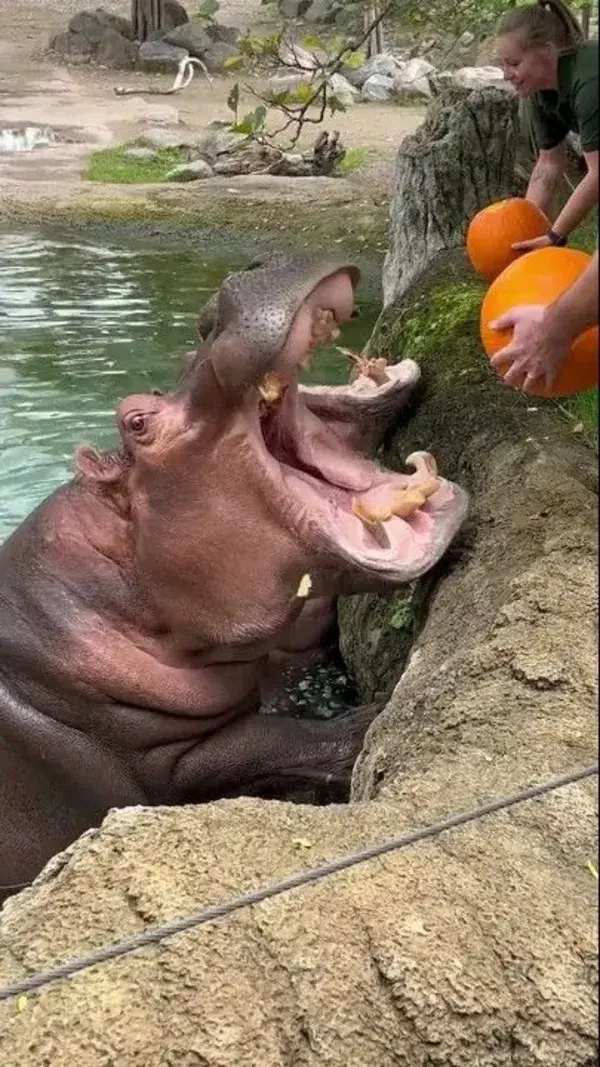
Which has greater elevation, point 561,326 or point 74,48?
point 561,326

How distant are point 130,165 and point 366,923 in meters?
11.7

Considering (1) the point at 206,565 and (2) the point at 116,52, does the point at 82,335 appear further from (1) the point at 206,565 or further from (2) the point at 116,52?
(2) the point at 116,52

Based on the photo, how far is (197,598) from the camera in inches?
112

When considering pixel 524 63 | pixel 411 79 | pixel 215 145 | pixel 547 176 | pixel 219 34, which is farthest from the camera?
pixel 219 34

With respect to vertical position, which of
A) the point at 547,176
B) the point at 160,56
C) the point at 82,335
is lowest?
the point at 160,56

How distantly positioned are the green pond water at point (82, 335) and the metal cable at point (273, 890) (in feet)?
9.40

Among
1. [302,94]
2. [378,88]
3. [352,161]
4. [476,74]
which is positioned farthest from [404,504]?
[378,88]

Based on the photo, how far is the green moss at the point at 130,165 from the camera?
11.6 m

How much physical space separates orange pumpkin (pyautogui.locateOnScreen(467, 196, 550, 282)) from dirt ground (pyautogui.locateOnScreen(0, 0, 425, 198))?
723 cm

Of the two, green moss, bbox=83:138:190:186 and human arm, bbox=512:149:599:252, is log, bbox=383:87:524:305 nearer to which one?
human arm, bbox=512:149:599:252

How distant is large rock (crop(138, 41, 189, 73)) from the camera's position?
2106cm

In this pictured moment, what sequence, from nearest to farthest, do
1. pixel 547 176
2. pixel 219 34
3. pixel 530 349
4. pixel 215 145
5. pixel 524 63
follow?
pixel 530 349 → pixel 524 63 → pixel 547 176 → pixel 215 145 → pixel 219 34

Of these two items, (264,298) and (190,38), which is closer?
(264,298)

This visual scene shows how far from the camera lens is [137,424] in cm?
278
